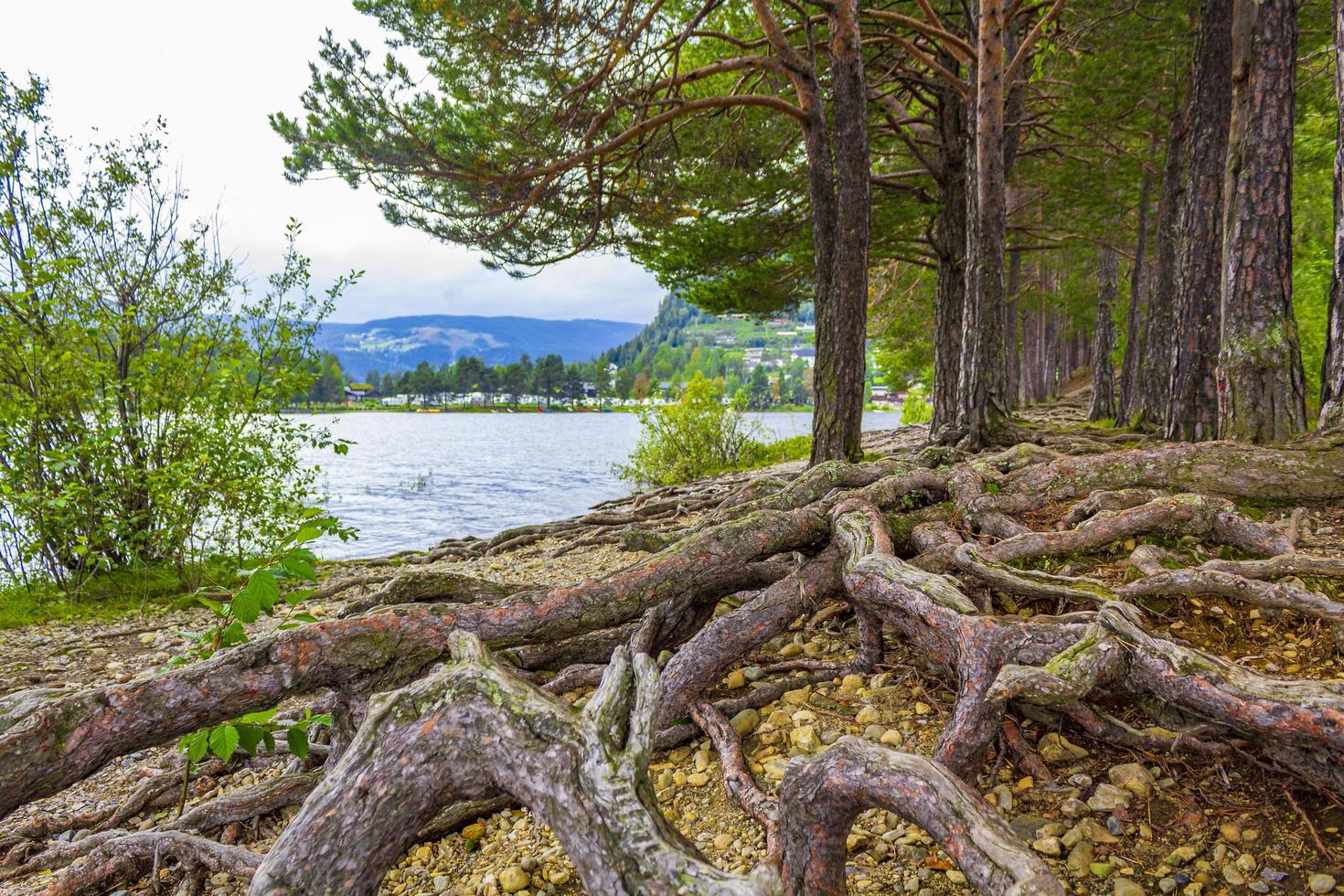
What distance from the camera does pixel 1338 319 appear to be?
14.0 ft

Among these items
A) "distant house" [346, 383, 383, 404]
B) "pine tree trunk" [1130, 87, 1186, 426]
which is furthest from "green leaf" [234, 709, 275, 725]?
"distant house" [346, 383, 383, 404]

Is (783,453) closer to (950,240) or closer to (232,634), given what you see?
(950,240)

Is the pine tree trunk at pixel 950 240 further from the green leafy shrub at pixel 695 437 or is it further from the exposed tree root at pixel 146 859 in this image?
the exposed tree root at pixel 146 859

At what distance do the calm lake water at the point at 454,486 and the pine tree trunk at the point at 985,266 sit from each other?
7.92 meters

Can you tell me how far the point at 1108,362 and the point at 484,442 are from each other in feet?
131

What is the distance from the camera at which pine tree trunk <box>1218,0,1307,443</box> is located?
5055 millimetres

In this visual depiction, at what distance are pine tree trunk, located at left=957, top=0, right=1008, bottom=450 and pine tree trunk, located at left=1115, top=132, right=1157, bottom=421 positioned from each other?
23.2 ft

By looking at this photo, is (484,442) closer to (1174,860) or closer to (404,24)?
(404,24)

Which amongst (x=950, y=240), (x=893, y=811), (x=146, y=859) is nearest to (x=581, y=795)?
(x=893, y=811)

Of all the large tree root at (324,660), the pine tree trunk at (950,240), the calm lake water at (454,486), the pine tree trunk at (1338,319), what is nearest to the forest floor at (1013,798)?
the large tree root at (324,660)

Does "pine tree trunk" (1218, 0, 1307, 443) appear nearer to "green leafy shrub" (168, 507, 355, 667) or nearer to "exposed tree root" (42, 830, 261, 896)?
"green leafy shrub" (168, 507, 355, 667)

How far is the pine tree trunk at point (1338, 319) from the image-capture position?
13.9 feet

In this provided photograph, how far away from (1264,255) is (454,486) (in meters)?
21.3

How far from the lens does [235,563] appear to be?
8.33m
